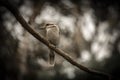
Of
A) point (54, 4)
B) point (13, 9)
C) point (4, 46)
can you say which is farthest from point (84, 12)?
point (13, 9)

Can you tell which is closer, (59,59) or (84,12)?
(59,59)

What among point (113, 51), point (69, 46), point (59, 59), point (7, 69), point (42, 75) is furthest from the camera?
point (113, 51)

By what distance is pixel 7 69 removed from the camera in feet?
22.9

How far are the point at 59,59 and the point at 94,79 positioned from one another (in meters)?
0.87

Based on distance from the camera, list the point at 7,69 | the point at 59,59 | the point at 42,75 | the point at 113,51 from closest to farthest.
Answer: the point at 7,69 → the point at 59,59 → the point at 42,75 → the point at 113,51

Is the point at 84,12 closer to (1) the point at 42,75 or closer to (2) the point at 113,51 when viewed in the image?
(2) the point at 113,51

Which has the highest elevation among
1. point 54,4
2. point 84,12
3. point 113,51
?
point 54,4

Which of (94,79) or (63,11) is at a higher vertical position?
(63,11)

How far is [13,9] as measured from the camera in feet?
10.1

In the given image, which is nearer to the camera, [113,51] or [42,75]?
[42,75]

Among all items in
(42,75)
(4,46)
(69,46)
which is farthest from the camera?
(69,46)

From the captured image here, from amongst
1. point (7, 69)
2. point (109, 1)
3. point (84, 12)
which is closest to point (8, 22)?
point (7, 69)

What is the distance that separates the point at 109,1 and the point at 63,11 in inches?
72.3

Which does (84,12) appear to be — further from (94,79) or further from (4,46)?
(4,46)
